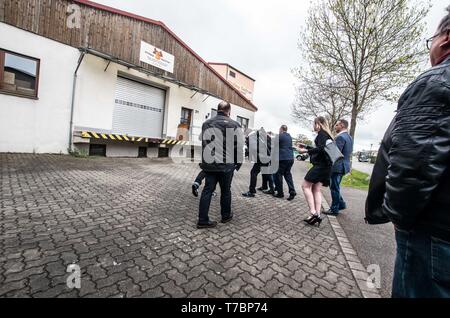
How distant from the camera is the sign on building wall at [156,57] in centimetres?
1344

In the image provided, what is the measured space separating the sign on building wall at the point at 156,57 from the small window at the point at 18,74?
5.34m

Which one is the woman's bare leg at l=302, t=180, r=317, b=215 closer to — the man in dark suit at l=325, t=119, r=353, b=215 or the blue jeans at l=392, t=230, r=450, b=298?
the man in dark suit at l=325, t=119, r=353, b=215

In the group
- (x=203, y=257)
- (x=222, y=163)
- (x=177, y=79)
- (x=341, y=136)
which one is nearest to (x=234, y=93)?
(x=177, y=79)

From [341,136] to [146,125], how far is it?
1186 cm

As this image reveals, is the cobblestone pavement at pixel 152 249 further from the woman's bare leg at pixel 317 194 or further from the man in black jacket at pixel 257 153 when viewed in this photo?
the man in black jacket at pixel 257 153

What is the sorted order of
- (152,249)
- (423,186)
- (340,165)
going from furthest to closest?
1. (340,165)
2. (152,249)
3. (423,186)

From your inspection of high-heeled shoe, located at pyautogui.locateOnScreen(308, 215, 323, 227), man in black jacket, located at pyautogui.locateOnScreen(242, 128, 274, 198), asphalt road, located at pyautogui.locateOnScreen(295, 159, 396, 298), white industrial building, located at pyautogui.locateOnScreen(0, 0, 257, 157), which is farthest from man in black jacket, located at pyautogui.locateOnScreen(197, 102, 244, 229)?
white industrial building, located at pyautogui.locateOnScreen(0, 0, 257, 157)

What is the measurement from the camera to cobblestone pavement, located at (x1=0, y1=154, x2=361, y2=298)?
2285mm

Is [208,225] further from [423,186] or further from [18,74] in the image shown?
[18,74]

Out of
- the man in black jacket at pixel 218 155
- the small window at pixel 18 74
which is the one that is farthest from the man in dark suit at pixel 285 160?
the small window at pixel 18 74

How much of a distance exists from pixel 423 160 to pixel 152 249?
9.47ft

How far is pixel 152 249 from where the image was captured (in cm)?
298

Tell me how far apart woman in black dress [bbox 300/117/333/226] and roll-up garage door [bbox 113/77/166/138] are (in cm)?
1134

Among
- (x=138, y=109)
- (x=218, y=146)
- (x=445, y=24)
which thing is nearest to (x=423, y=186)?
(x=445, y=24)
